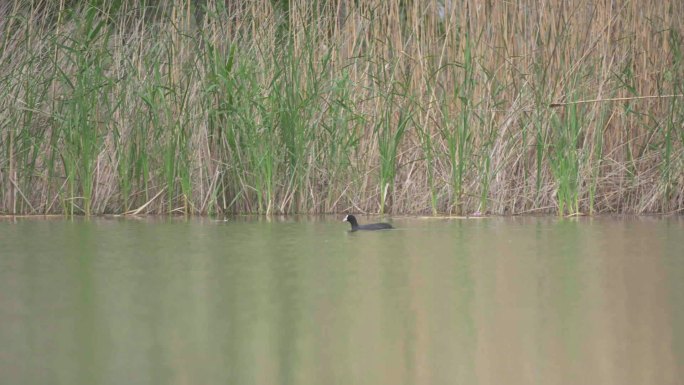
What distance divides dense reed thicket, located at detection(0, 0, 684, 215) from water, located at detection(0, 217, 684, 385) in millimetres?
1182

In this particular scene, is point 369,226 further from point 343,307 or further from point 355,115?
point 343,307

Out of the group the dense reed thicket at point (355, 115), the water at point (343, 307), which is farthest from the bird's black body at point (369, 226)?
the dense reed thicket at point (355, 115)

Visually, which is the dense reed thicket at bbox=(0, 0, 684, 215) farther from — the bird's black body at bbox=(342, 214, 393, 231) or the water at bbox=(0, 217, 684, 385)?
the water at bbox=(0, 217, 684, 385)

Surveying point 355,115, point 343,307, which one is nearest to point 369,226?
point 355,115

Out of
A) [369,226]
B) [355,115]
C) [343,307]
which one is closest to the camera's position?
[343,307]

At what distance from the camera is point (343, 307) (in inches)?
124

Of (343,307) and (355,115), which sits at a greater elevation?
(355,115)

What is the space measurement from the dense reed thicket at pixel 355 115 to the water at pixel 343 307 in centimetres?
118

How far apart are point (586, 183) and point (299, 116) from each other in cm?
174

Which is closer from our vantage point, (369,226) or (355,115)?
(369,226)

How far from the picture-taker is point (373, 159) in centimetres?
688

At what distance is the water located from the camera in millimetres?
2359

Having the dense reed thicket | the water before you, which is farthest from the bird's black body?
the dense reed thicket

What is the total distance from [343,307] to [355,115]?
3574mm
